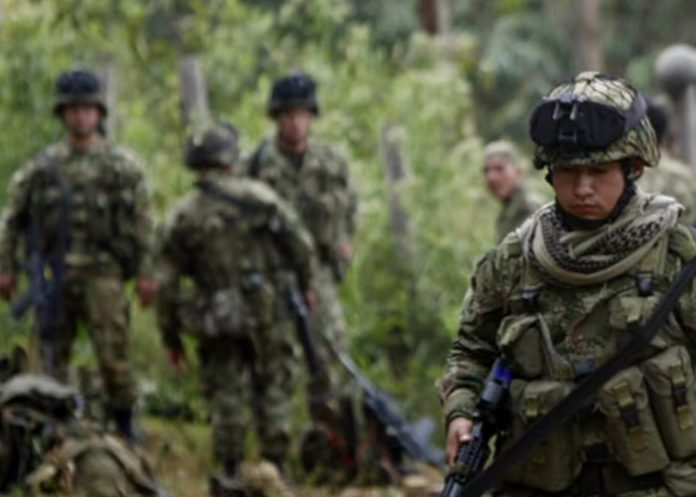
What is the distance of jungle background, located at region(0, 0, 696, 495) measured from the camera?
44.2 ft

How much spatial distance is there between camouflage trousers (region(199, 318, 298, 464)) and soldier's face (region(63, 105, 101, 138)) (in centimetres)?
136

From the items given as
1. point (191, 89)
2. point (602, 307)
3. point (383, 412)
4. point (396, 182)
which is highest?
point (191, 89)

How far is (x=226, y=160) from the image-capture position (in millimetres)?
10664

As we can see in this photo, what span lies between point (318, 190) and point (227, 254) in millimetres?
1429

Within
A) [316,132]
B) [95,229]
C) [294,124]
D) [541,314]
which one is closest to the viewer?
[541,314]

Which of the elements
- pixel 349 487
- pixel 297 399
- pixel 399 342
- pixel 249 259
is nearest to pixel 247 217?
pixel 249 259

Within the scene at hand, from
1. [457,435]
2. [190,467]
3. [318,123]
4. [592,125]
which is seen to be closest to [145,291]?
[190,467]

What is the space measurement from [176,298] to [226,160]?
81 cm

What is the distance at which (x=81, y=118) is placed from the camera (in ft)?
36.4

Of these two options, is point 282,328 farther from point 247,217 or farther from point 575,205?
point 575,205

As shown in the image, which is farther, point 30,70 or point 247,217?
point 30,70

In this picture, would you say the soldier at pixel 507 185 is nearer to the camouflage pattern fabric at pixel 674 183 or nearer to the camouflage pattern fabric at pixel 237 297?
the camouflage pattern fabric at pixel 674 183

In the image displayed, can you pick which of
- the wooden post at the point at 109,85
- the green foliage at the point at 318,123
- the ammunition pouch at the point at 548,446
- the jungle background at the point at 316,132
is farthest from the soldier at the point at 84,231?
the ammunition pouch at the point at 548,446

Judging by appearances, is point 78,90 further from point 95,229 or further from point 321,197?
point 321,197
